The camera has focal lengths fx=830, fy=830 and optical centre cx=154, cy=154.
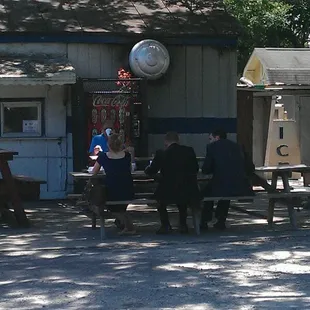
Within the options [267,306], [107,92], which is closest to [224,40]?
[107,92]

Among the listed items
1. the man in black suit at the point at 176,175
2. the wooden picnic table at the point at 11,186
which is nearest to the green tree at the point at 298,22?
the man in black suit at the point at 176,175

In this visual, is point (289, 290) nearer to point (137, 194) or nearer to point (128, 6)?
point (137, 194)

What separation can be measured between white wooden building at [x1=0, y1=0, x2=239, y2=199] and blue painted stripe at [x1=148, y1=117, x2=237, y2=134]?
0.02 metres

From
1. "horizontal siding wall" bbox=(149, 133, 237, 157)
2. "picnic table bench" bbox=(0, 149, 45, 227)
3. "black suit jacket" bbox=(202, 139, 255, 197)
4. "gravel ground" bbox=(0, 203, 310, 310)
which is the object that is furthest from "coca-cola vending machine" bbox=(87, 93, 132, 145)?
"black suit jacket" bbox=(202, 139, 255, 197)

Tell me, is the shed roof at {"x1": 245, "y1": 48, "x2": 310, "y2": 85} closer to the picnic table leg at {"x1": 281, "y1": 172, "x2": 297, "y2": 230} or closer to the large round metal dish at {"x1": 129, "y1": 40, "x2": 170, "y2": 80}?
the large round metal dish at {"x1": 129, "y1": 40, "x2": 170, "y2": 80}

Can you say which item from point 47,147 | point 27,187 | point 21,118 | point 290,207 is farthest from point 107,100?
point 290,207

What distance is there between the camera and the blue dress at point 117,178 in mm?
10570

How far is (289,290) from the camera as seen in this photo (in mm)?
7555

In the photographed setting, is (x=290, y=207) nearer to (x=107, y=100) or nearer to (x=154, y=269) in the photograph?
(x=154, y=269)

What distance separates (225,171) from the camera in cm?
1087

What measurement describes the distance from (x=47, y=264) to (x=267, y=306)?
289 centimetres

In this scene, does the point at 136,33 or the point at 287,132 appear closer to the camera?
the point at 136,33

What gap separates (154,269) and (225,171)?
2653mm

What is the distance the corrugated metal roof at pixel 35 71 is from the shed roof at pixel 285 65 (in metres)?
9.14
